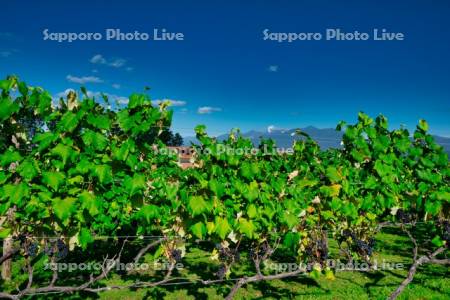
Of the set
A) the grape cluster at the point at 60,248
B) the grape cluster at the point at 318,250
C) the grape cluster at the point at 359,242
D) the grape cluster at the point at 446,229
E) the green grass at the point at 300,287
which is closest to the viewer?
the grape cluster at the point at 60,248

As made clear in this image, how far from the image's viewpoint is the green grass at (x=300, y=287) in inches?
306

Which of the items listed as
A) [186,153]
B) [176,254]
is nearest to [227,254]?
[176,254]

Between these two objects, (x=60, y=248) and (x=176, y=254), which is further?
(x=176, y=254)

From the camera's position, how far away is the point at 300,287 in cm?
845

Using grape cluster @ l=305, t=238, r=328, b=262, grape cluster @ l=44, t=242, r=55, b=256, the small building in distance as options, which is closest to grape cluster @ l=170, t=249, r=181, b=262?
the small building in distance

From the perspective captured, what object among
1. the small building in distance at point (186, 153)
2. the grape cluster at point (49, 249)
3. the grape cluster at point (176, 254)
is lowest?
the grape cluster at point (176, 254)

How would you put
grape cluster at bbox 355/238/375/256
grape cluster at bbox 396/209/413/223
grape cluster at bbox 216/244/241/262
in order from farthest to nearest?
grape cluster at bbox 355/238/375/256 → grape cluster at bbox 396/209/413/223 → grape cluster at bbox 216/244/241/262

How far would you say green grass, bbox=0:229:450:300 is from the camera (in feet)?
25.5

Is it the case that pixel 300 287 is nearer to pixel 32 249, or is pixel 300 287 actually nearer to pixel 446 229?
pixel 446 229

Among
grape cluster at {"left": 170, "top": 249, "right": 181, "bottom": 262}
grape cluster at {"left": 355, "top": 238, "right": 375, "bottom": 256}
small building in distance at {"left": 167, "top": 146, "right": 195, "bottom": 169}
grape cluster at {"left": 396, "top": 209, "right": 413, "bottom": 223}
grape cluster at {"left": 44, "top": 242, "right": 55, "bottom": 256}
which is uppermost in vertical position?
→ small building in distance at {"left": 167, "top": 146, "right": 195, "bottom": 169}

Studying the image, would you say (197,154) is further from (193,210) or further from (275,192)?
(275,192)

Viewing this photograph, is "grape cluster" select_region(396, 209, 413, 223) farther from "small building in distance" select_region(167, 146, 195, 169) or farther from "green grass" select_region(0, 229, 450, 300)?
"small building in distance" select_region(167, 146, 195, 169)

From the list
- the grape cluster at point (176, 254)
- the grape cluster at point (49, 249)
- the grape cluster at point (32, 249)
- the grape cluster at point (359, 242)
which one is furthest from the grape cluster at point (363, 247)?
the grape cluster at point (32, 249)

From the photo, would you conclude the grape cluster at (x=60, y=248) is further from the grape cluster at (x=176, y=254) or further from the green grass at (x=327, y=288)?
the green grass at (x=327, y=288)
